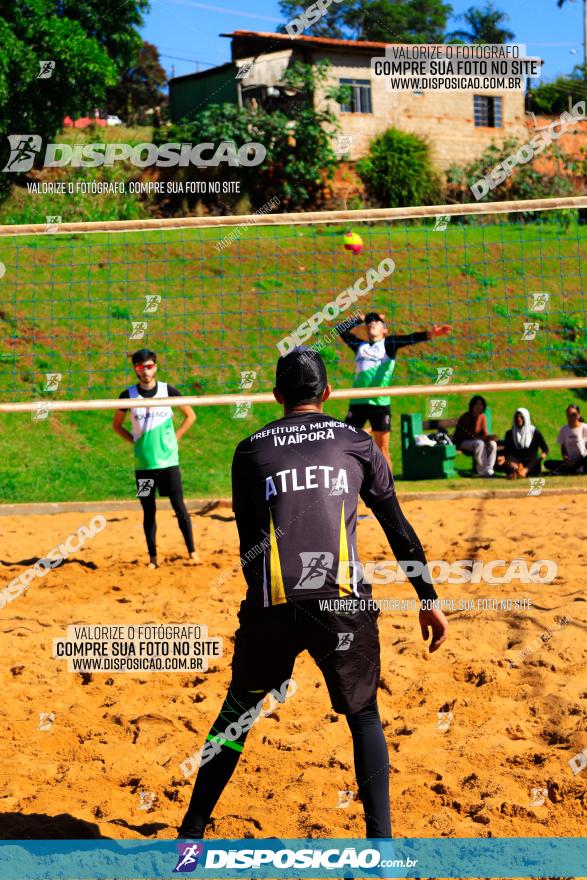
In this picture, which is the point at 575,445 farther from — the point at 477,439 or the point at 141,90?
the point at 141,90

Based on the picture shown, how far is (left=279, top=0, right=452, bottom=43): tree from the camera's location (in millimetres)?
61812

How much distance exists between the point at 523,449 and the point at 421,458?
53.9 inches

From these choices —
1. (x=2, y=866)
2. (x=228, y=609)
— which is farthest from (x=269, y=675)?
(x=228, y=609)

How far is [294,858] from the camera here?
369 cm

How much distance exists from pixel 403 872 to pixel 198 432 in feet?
39.5

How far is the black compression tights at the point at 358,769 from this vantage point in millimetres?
3398
